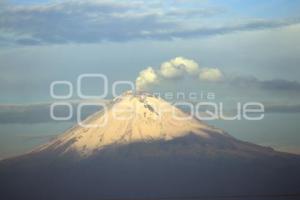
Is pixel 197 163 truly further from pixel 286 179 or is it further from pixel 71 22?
pixel 71 22

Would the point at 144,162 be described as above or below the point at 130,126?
below

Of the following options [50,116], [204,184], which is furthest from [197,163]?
[50,116]

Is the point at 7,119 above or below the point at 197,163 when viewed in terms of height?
above
